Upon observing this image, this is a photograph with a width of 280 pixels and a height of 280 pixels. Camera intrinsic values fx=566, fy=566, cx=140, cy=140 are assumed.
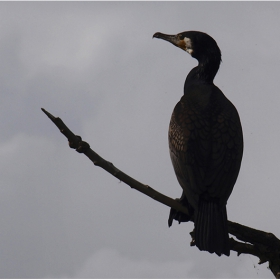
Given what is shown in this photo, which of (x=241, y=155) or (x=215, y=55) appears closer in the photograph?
(x=241, y=155)

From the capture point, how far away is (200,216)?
500 cm

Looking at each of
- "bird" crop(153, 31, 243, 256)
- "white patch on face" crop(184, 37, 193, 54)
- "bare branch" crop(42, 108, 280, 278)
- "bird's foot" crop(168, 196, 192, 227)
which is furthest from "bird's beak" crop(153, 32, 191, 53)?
"bare branch" crop(42, 108, 280, 278)

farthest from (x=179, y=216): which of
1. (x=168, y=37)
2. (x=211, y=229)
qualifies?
(x=168, y=37)

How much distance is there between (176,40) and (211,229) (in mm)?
2765

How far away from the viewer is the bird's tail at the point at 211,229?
4863 mm

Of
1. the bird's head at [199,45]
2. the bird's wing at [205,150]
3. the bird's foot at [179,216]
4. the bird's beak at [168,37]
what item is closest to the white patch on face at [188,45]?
the bird's head at [199,45]

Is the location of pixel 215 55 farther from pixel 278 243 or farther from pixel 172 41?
pixel 278 243

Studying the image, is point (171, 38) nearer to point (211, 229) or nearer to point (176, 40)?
point (176, 40)

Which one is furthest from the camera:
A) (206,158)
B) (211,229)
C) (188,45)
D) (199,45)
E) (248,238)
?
(188,45)

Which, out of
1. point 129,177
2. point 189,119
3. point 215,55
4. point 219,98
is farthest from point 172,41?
point 129,177

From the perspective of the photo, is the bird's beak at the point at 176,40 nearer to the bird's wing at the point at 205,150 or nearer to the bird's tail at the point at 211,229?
the bird's wing at the point at 205,150

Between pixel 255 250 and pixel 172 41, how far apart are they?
281 centimetres

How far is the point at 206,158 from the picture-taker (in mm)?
5148

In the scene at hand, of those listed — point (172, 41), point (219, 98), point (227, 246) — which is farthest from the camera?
point (172, 41)
